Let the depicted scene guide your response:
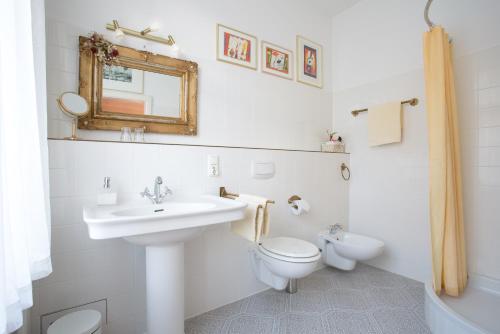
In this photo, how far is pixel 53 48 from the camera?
1.40m

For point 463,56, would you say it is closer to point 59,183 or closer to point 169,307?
point 169,307

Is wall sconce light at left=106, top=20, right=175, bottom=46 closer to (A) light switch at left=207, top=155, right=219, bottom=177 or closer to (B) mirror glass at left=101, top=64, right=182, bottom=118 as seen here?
(B) mirror glass at left=101, top=64, right=182, bottom=118

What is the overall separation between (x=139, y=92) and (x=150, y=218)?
975 millimetres

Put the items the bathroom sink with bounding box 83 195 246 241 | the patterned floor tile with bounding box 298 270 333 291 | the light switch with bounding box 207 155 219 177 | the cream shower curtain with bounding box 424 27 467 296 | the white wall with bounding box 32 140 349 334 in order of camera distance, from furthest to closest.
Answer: the patterned floor tile with bounding box 298 270 333 291 → the light switch with bounding box 207 155 219 177 → the cream shower curtain with bounding box 424 27 467 296 → the white wall with bounding box 32 140 349 334 → the bathroom sink with bounding box 83 195 246 241

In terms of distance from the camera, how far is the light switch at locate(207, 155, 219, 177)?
178 cm

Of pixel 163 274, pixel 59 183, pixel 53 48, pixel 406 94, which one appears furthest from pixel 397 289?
pixel 53 48

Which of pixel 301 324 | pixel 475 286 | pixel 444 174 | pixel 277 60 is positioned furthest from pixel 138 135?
pixel 475 286

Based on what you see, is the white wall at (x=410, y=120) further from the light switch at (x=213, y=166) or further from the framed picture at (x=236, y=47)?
the light switch at (x=213, y=166)

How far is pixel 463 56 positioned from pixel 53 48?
2835mm

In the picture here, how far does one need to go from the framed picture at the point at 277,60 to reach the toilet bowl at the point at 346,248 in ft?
5.22

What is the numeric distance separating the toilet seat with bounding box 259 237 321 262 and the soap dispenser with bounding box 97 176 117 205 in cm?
103

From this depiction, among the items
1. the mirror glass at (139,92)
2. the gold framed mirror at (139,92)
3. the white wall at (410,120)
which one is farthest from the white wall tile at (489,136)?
the mirror glass at (139,92)

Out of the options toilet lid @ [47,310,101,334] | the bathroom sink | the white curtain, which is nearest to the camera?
the white curtain

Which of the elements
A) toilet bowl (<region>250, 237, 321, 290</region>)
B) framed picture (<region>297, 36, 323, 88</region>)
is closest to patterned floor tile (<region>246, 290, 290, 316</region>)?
toilet bowl (<region>250, 237, 321, 290</region>)
